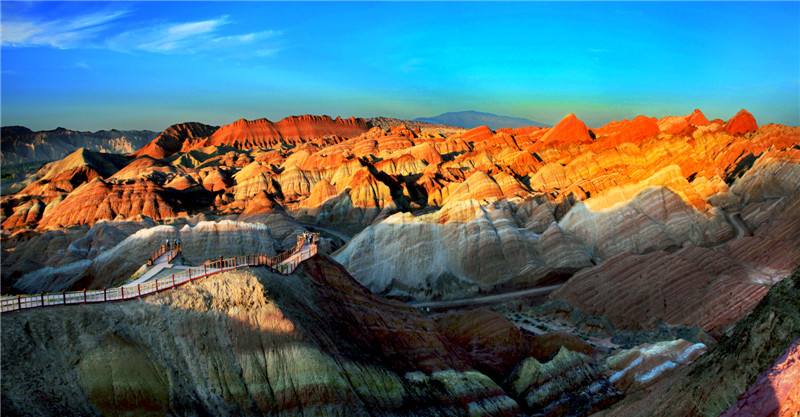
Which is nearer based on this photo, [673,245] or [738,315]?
[738,315]

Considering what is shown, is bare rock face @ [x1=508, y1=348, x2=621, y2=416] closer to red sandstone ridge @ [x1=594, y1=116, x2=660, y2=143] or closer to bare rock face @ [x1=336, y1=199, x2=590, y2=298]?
bare rock face @ [x1=336, y1=199, x2=590, y2=298]

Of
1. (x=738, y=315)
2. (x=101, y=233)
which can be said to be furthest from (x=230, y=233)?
→ (x=738, y=315)

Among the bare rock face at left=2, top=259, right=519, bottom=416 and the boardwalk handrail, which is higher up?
the boardwalk handrail

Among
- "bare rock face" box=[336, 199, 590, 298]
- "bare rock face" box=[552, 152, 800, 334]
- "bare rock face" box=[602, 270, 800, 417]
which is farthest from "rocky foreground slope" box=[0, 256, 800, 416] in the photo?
"bare rock face" box=[336, 199, 590, 298]

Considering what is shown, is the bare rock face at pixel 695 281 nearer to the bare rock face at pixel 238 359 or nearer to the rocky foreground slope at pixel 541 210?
the rocky foreground slope at pixel 541 210

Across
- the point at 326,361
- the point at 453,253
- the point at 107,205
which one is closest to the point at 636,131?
the point at 453,253

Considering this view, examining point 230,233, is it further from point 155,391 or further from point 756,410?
point 756,410

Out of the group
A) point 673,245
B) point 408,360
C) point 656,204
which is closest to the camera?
point 408,360
